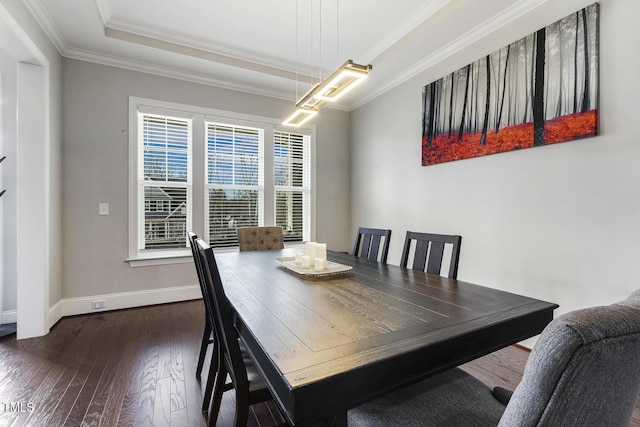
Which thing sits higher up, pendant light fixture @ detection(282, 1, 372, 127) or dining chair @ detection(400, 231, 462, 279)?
pendant light fixture @ detection(282, 1, 372, 127)

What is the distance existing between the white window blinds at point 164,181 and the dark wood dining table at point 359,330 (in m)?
2.35

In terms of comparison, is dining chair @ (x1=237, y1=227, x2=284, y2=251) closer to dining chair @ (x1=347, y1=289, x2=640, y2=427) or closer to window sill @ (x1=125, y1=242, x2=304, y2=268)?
window sill @ (x1=125, y1=242, x2=304, y2=268)

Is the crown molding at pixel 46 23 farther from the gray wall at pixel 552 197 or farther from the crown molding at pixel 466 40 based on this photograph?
the gray wall at pixel 552 197

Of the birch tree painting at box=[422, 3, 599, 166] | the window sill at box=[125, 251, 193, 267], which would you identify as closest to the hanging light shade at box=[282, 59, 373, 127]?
the birch tree painting at box=[422, 3, 599, 166]

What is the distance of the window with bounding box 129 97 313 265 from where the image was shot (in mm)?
3430

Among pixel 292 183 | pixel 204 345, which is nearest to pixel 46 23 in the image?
pixel 292 183

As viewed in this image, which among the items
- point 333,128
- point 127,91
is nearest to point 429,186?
point 333,128

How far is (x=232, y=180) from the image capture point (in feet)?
12.9

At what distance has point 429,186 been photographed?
10.8ft

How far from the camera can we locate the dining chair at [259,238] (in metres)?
2.98

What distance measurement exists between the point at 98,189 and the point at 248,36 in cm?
230

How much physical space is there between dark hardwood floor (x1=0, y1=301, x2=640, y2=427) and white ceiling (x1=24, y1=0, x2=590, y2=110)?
2.75 metres

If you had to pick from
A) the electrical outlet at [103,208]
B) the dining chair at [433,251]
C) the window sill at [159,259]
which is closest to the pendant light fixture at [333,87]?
the dining chair at [433,251]

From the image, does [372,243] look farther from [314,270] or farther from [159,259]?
[159,259]
